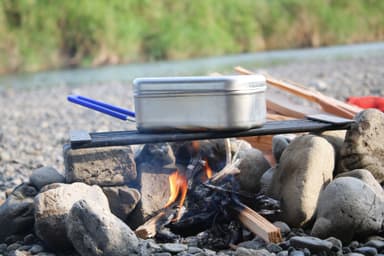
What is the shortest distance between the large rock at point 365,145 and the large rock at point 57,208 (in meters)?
1.36

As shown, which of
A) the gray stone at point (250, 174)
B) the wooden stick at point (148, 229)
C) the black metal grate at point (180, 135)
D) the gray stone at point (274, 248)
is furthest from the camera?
the gray stone at point (250, 174)

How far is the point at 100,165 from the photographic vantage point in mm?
3660

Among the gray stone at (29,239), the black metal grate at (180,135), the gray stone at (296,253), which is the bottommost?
the gray stone at (29,239)

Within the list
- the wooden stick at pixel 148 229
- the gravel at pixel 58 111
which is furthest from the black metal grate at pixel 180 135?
the gravel at pixel 58 111

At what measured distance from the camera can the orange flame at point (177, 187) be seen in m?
3.74

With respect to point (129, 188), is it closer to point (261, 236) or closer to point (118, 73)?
point (261, 236)

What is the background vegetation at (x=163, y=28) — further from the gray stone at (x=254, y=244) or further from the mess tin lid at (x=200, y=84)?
the gray stone at (x=254, y=244)

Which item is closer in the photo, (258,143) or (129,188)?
(129,188)

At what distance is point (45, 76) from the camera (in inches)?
797

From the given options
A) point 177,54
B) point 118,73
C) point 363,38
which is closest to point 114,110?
point 118,73

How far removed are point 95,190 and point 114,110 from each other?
62cm

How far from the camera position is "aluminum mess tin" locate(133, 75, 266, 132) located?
131 inches

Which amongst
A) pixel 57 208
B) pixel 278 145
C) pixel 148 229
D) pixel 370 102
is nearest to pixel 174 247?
pixel 148 229

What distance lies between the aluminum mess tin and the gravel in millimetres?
1635
